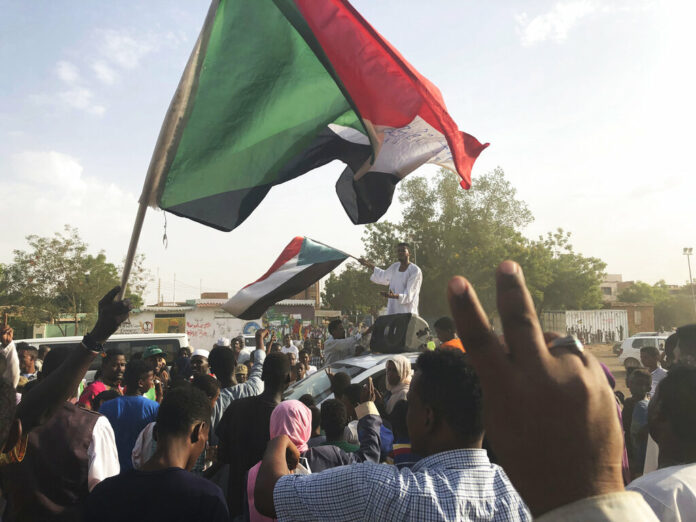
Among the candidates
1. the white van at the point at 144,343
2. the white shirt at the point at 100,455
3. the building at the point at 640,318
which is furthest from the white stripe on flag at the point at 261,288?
the building at the point at 640,318

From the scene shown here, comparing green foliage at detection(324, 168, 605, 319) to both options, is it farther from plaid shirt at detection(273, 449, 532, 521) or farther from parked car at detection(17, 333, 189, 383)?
plaid shirt at detection(273, 449, 532, 521)

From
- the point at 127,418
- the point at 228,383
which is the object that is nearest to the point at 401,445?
the point at 127,418

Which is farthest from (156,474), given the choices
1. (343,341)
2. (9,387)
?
(343,341)

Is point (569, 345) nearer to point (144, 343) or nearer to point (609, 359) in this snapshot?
point (144, 343)

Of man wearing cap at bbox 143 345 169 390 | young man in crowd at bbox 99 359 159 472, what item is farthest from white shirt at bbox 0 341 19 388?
man wearing cap at bbox 143 345 169 390

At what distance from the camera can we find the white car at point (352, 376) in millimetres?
5801

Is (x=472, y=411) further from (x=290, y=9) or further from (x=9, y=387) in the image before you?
(x=290, y=9)

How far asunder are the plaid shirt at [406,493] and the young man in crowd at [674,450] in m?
0.55

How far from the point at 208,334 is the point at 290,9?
35.0m

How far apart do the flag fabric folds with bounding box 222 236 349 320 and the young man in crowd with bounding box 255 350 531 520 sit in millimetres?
3817

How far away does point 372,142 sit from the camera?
345 centimetres

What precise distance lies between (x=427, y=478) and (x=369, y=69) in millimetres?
2547

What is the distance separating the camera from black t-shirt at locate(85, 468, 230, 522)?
6.85 ft

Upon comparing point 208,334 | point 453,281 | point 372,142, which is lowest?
point 208,334
